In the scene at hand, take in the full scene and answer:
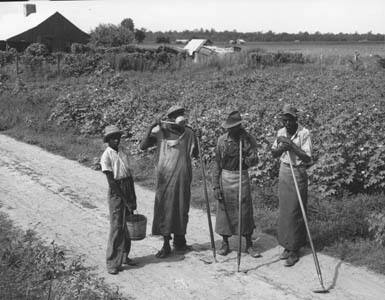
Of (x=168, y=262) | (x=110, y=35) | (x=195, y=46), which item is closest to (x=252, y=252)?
(x=168, y=262)

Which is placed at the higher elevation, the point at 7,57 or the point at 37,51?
the point at 37,51

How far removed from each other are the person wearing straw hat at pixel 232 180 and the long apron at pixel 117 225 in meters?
1.07

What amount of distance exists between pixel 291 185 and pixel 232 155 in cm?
77

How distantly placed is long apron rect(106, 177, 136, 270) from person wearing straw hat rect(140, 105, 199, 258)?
1.77ft

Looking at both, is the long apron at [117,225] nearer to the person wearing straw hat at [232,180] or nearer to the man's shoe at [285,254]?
the person wearing straw hat at [232,180]

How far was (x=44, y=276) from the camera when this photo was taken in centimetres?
609

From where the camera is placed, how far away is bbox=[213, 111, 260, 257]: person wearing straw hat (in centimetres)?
676

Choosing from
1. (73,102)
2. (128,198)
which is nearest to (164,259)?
(128,198)

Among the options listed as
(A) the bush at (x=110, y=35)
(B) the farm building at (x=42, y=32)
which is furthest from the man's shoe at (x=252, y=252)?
(A) the bush at (x=110, y=35)

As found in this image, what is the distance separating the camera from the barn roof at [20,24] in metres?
39.4

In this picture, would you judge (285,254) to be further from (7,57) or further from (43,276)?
(7,57)

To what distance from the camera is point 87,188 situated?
1034 cm

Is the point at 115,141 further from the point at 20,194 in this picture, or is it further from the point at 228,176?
the point at 20,194

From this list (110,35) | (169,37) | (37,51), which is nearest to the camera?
(37,51)
